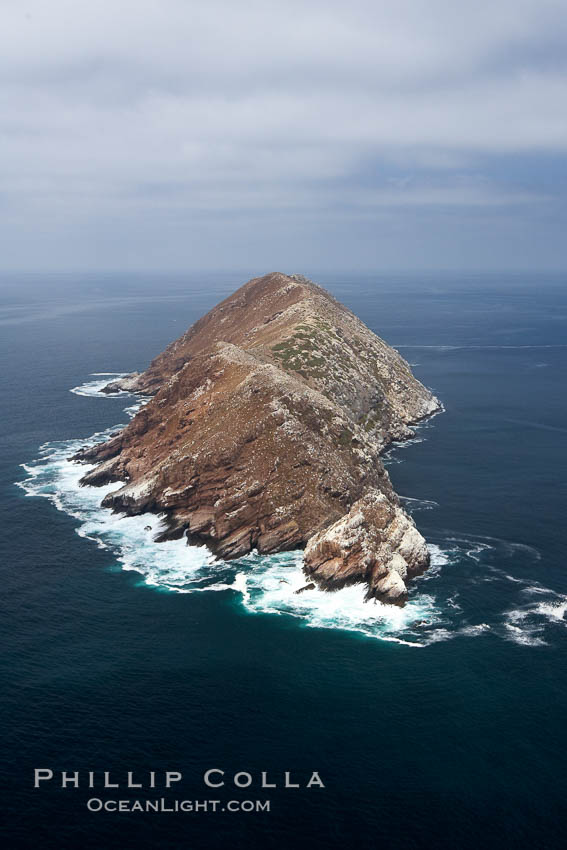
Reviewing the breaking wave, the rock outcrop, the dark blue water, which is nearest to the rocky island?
the rock outcrop

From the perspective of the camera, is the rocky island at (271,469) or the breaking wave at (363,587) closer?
the breaking wave at (363,587)

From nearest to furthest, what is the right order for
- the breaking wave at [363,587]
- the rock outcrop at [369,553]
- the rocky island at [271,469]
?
the breaking wave at [363,587]
the rock outcrop at [369,553]
the rocky island at [271,469]

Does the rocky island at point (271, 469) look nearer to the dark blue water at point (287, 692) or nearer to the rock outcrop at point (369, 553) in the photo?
the rock outcrop at point (369, 553)

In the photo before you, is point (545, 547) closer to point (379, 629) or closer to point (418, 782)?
point (379, 629)

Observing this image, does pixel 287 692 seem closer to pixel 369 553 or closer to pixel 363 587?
pixel 363 587

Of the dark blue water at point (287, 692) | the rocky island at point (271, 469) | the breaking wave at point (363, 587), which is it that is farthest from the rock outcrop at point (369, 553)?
the dark blue water at point (287, 692)
